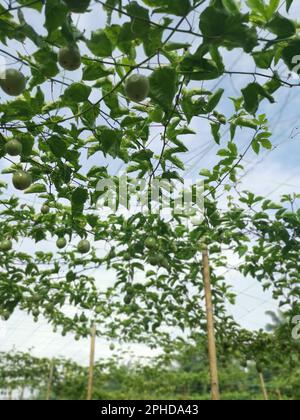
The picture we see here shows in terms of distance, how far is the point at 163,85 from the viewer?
5.16 ft

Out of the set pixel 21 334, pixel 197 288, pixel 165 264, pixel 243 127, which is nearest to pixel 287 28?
pixel 243 127

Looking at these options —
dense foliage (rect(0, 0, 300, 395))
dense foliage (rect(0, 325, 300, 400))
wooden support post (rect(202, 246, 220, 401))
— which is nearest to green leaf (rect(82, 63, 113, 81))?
dense foliage (rect(0, 0, 300, 395))

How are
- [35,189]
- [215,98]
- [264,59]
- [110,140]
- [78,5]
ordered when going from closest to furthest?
[78,5] → [264,59] → [215,98] → [110,140] → [35,189]

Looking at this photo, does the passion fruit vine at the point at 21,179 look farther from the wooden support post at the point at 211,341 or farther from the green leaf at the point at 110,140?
the wooden support post at the point at 211,341

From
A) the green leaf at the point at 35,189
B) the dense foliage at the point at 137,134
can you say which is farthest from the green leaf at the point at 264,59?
the green leaf at the point at 35,189

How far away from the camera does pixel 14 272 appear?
4488 mm

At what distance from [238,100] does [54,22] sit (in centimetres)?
135

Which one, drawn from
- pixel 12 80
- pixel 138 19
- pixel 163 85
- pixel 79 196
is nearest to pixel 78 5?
pixel 138 19

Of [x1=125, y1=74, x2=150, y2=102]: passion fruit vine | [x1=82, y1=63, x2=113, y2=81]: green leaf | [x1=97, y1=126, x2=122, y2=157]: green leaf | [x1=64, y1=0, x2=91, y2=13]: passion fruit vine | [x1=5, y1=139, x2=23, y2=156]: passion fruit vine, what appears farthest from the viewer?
[x1=5, y1=139, x2=23, y2=156]: passion fruit vine

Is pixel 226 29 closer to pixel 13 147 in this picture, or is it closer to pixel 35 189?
pixel 13 147

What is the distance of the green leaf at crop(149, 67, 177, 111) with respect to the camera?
1.53m

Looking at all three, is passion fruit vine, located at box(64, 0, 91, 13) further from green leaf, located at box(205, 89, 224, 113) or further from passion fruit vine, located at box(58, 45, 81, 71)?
green leaf, located at box(205, 89, 224, 113)

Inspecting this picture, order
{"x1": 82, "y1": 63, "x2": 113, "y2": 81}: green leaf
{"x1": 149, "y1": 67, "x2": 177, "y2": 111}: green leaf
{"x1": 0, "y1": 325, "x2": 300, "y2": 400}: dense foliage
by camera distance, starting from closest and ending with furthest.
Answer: {"x1": 149, "y1": 67, "x2": 177, "y2": 111}: green leaf < {"x1": 82, "y1": 63, "x2": 113, "y2": 81}: green leaf < {"x1": 0, "y1": 325, "x2": 300, "y2": 400}: dense foliage
